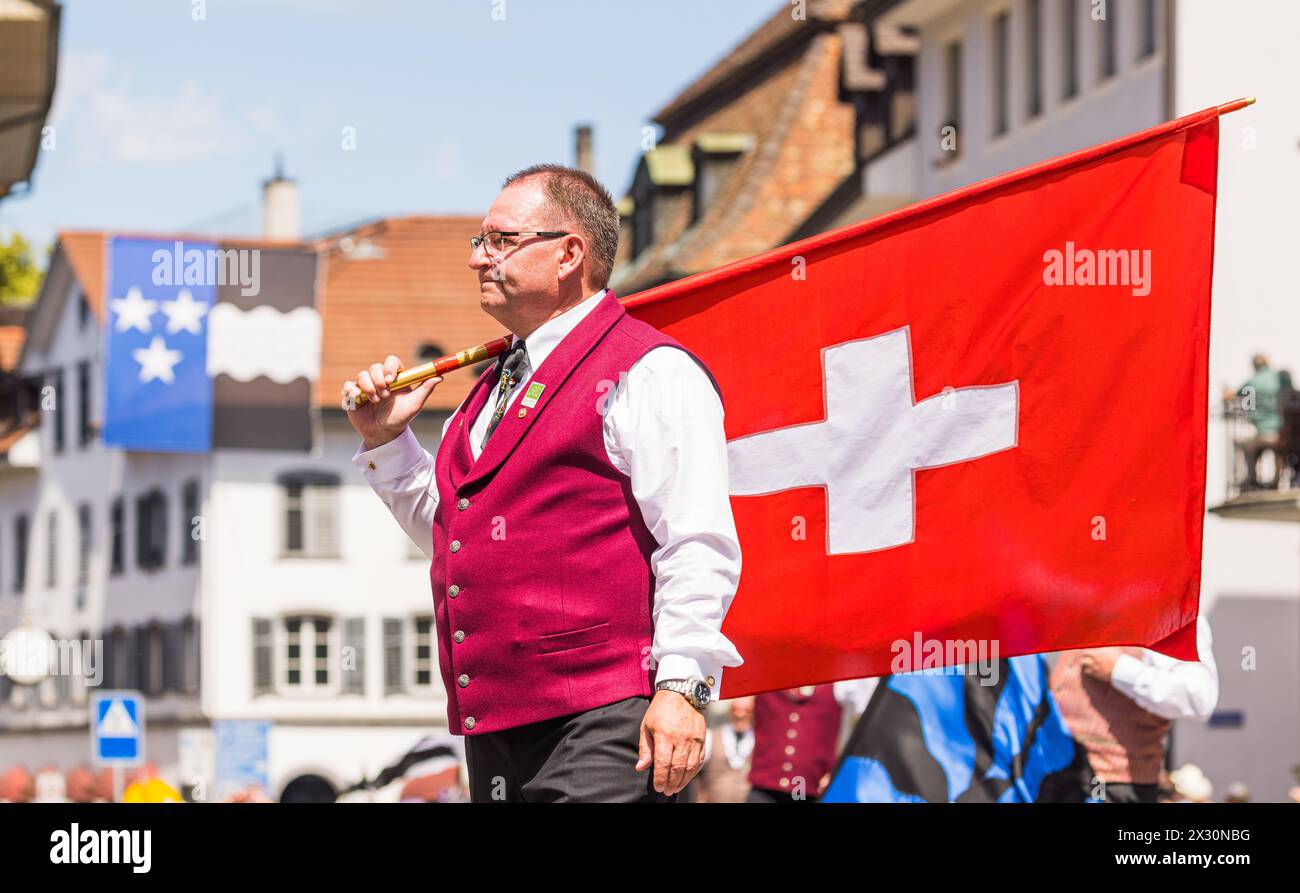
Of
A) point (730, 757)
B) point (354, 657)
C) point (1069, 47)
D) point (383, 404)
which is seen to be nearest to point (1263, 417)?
point (1069, 47)

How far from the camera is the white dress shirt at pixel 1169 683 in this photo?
8.23 meters

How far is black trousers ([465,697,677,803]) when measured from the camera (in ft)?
14.8

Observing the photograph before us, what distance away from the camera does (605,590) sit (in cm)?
463

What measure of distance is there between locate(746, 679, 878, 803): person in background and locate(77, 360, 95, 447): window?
175 feet

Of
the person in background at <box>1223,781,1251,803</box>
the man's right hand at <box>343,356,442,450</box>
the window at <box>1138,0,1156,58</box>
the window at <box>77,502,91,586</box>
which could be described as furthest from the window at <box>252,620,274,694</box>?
the man's right hand at <box>343,356,442,450</box>

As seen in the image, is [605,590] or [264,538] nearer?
[605,590]

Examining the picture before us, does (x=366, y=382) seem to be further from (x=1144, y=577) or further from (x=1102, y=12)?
(x=1102, y=12)

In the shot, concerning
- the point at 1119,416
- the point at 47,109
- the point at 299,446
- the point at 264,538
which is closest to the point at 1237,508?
the point at 47,109

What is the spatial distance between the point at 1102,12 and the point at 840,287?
21.3 m

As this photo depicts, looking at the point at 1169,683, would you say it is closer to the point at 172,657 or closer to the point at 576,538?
the point at 576,538

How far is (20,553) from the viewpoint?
67062 millimetres

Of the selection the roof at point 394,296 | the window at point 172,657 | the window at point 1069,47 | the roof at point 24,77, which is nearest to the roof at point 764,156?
the window at point 1069,47

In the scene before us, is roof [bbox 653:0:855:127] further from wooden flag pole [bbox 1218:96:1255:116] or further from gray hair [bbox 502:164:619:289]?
gray hair [bbox 502:164:619:289]
